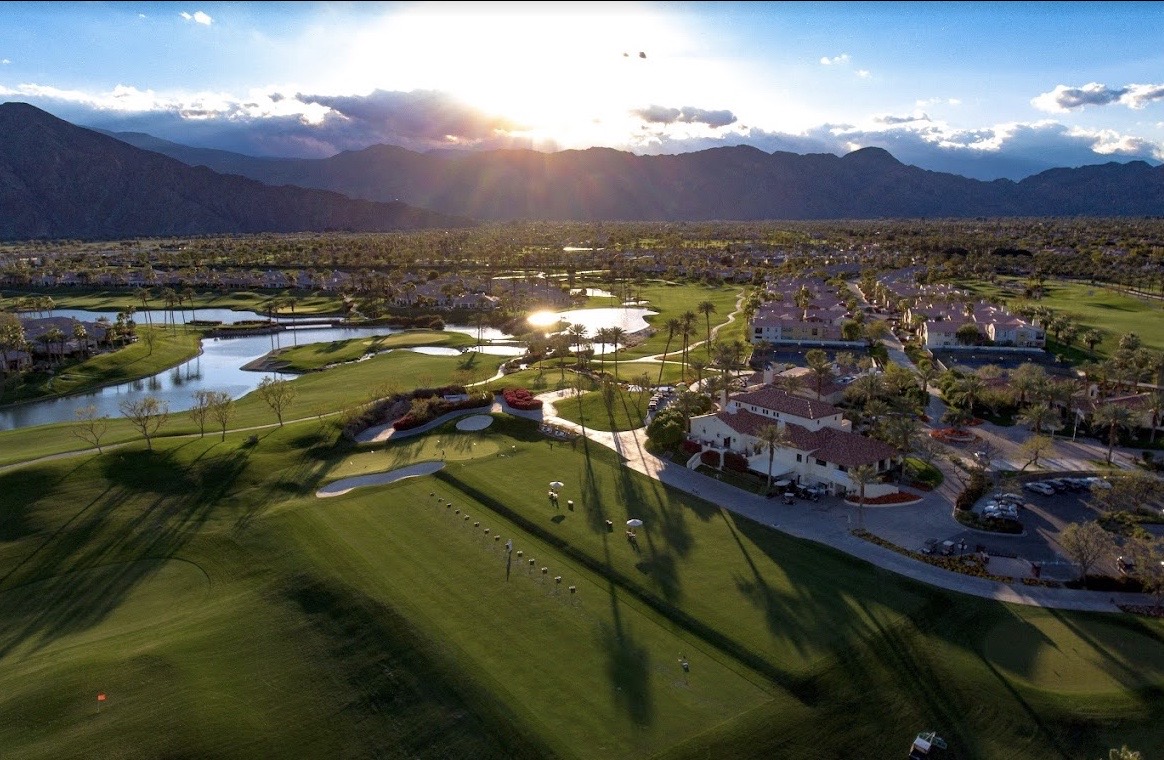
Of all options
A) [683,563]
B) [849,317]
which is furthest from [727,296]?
[683,563]

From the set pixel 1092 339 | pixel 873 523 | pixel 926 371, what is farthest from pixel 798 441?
pixel 1092 339

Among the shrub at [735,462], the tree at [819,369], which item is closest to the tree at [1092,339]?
the tree at [819,369]

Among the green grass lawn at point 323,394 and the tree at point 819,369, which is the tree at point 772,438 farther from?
the green grass lawn at point 323,394

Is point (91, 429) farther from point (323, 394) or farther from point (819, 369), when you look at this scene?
point (819, 369)

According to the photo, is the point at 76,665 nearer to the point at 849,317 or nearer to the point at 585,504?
the point at 585,504

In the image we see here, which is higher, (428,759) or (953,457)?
(953,457)

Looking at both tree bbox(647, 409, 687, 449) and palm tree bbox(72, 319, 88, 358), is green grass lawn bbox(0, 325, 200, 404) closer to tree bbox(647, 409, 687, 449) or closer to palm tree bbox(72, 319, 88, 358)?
palm tree bbox(72, 319, 88, 358)
